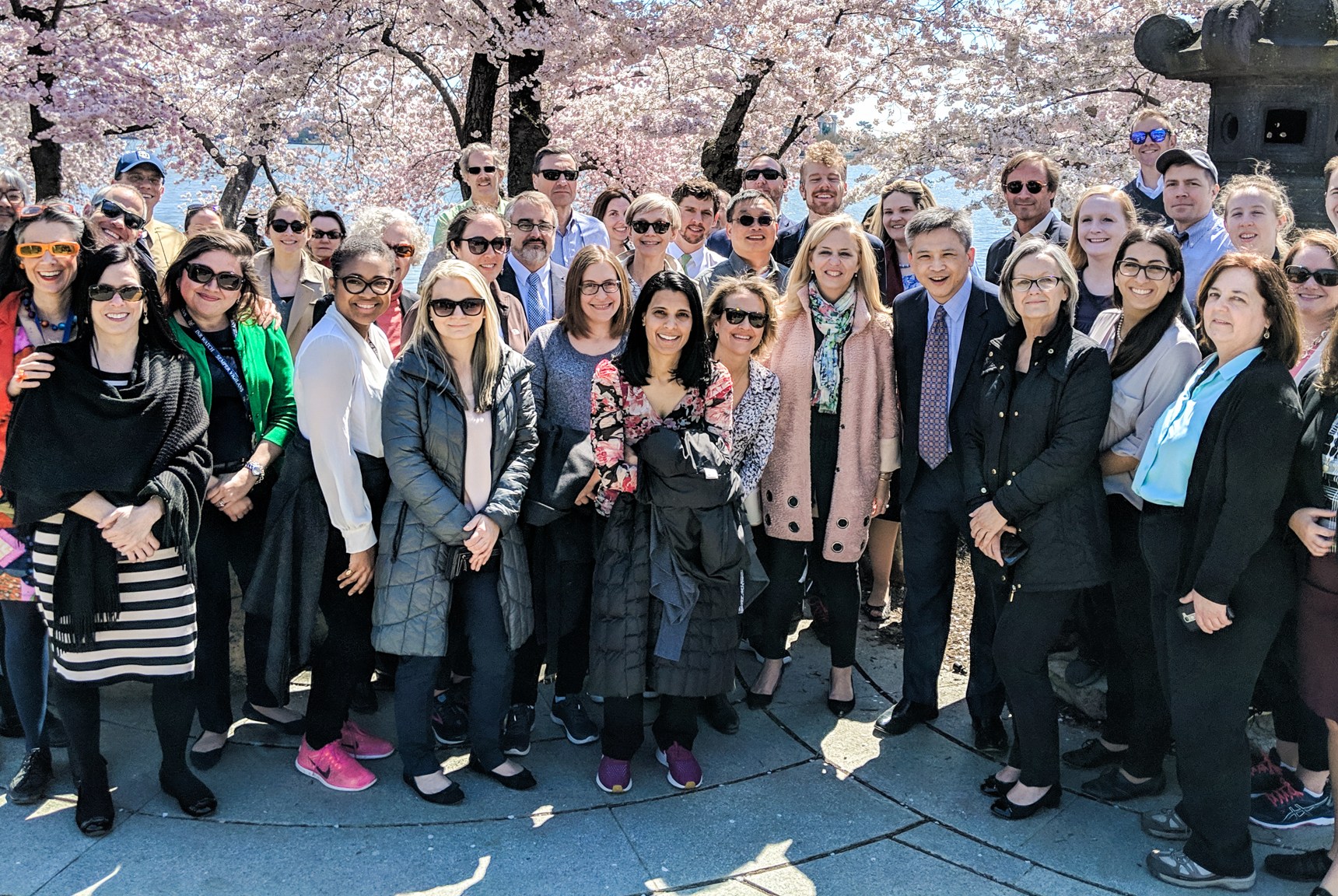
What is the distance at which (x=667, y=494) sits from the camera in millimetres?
4004

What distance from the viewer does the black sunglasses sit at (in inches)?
206

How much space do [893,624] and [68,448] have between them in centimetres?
383

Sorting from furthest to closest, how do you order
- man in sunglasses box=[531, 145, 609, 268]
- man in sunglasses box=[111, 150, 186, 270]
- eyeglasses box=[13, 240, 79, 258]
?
man in sunglasses box=[531, 145, 609, 268] < man in sunglasses box=[111, 150, 186, 270] < eyeglasses box=[13, 240, 79, 258]

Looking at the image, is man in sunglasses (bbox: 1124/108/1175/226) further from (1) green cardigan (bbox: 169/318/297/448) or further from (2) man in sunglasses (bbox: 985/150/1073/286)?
(1) green cardigan (bbox: 169/318/297/448)

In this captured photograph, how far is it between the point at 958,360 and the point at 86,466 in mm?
3181

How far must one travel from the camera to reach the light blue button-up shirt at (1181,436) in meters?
3.41

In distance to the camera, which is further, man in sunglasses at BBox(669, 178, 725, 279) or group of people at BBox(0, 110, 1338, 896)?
man in sunglasses at BBox(669, 178, 725, 279)

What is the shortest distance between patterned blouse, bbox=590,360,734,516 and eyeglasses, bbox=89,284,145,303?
1609 millimetres

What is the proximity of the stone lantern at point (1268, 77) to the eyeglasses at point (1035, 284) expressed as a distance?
175 inches

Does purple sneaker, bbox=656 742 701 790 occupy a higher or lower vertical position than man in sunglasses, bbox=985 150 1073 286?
lower

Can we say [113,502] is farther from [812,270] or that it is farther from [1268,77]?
[1268,77]

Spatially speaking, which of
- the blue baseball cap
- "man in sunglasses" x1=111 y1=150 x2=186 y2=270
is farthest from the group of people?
the blue baseball cap

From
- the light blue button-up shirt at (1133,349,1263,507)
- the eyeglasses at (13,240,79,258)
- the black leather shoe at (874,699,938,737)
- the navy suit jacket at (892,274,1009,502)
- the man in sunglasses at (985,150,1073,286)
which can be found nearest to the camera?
the light blue button-up shirt at (1133,349,1263,507)

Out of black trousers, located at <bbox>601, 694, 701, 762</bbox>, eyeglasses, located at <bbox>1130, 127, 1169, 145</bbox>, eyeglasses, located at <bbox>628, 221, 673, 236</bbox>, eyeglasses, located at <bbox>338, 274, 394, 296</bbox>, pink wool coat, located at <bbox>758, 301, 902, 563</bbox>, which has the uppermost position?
eyeglasses, located at <bbox>1130, 127, 1169, 145</bbox>
